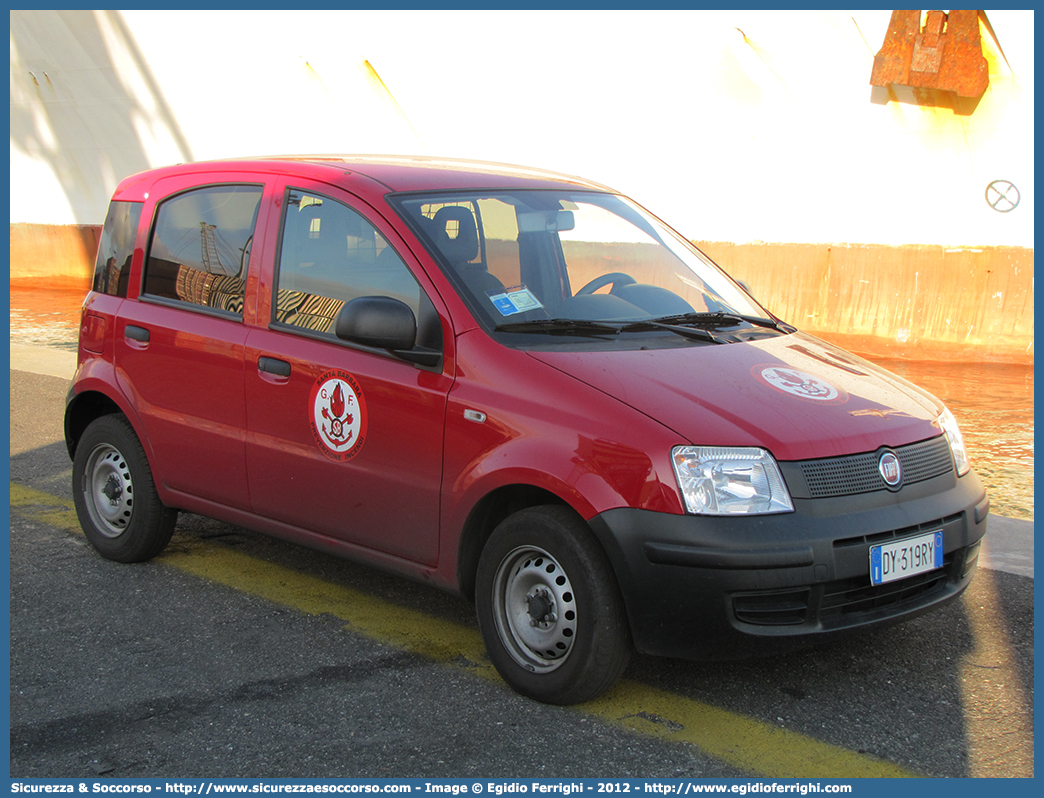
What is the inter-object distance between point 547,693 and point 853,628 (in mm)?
985

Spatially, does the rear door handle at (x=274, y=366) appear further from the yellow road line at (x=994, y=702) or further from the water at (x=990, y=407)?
the water at (x=990, y=407)

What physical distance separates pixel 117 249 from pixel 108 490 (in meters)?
1.13

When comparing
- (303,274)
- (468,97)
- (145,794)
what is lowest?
→ (145,794)

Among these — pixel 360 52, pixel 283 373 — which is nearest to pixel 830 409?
pixel 283 373

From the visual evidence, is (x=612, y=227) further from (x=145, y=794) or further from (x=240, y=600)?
(x=145, y=794)

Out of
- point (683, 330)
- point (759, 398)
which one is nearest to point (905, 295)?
point (683, 330)

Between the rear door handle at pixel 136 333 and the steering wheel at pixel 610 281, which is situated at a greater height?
the steering wheel at pixel 610 281

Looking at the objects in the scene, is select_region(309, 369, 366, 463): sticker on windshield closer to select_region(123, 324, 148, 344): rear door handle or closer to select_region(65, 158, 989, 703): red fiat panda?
select_region(65, 158, 989, 703): red fiat panda

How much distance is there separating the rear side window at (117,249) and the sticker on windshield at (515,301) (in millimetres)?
2013

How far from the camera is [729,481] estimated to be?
305 cm

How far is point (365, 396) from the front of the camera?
146 inches

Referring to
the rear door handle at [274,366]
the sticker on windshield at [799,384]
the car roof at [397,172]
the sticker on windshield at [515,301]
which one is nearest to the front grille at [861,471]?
the sticker on windshield at [799,384]

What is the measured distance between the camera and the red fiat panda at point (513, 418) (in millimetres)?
3072

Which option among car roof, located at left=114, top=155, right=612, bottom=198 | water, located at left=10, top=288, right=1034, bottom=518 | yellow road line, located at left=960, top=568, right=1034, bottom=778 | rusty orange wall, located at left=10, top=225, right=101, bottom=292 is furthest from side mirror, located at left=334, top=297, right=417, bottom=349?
rusty orange wall, located at left=10, top=225, right=101, bottom=292
